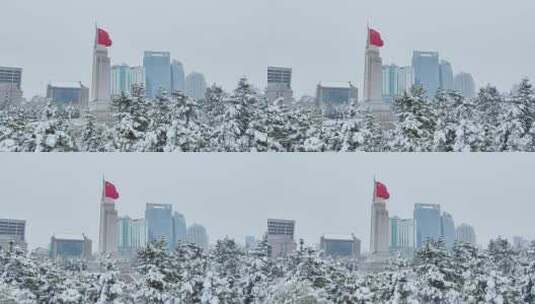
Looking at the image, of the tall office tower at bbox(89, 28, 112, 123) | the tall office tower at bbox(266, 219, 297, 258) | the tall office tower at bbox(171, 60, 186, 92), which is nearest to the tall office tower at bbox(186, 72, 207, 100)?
the tall office tower at bbox(171, 60, 186, 92)

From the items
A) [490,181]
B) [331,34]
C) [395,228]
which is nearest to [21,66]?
[331,34]

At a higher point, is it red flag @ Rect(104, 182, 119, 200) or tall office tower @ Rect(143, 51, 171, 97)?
tall office tower @ Rect(143, 51, 171, 97)

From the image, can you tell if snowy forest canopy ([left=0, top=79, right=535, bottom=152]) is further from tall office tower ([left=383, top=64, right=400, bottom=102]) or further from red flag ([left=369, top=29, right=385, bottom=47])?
red flag ([left=369, top=29, right=385, bottom=47])

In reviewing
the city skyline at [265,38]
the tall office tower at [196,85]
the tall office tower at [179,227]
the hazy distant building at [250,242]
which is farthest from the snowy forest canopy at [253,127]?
the hazy distant building at [250,242]

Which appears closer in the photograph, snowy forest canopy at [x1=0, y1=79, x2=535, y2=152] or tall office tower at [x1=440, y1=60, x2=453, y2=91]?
snowy forest canopy at [x1=0, y1=79, x2=535, y2=152]

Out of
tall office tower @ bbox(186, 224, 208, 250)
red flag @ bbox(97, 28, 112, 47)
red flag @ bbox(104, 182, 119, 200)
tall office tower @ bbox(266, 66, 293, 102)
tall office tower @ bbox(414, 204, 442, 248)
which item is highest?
red flag @ bbox(97, 28, 112, 47)

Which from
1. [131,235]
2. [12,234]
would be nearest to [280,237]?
[131,235]
